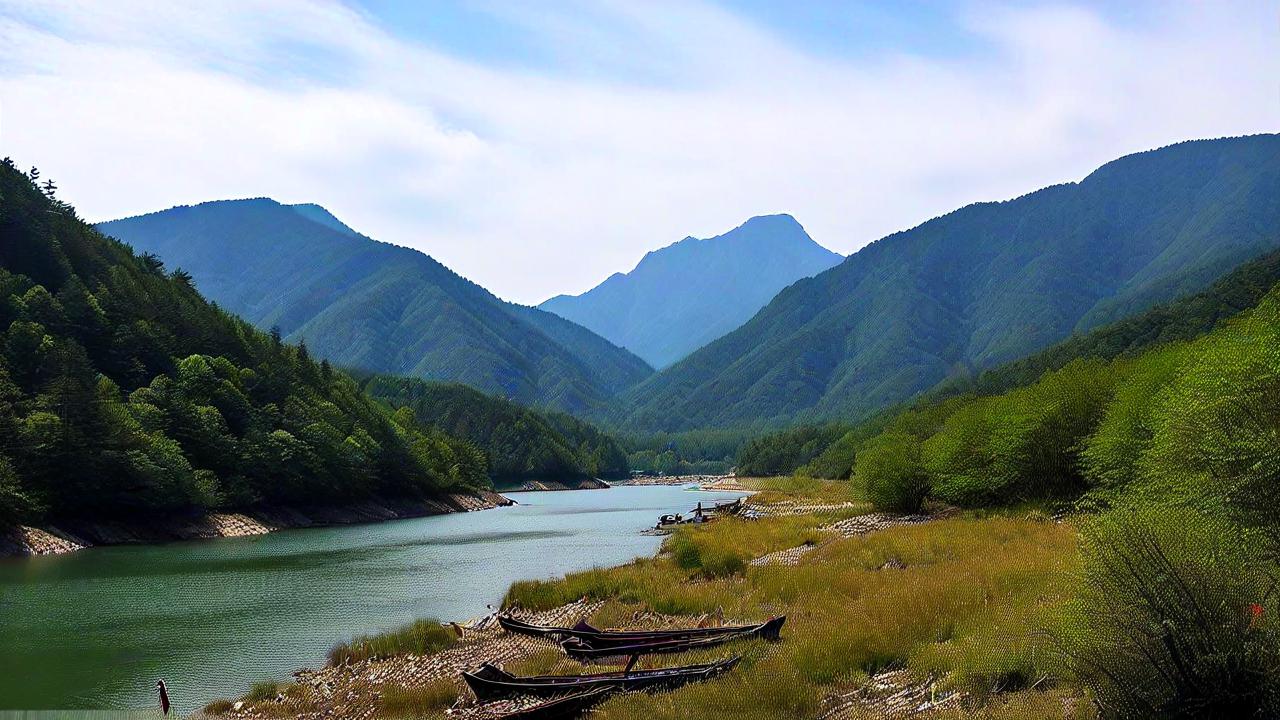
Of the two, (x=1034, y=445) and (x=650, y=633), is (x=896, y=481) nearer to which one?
(x=1034, y=445)

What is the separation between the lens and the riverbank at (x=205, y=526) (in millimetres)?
55094

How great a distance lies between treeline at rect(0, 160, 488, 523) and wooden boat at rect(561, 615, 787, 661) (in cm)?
4825

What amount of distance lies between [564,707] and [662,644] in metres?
4.01

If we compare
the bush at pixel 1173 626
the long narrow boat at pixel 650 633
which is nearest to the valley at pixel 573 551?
the bush at pixel 1173 626

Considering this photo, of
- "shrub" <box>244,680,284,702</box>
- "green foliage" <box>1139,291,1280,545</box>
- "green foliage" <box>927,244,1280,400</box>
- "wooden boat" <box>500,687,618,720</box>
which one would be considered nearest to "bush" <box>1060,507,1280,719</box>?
"green foliage" <box>1139,291,1280,545</box>

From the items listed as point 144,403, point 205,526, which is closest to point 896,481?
point 205,526

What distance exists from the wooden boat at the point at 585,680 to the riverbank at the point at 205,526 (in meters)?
45.9

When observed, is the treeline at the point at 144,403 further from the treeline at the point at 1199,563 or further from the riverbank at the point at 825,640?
the treeline at the point at 1199,563

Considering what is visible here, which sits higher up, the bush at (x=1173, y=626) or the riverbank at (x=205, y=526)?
the bush at (x=1173, y=626)

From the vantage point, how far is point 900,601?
70.2ft

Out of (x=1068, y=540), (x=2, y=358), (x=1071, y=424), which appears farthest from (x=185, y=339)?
(x=1068, y=540)

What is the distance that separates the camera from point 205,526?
7206cm

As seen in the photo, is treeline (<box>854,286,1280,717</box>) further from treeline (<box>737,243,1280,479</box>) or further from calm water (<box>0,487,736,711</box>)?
treeline (<box>737,243,1280,479</box>)

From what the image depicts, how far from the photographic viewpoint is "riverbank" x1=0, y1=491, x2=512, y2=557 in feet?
181
